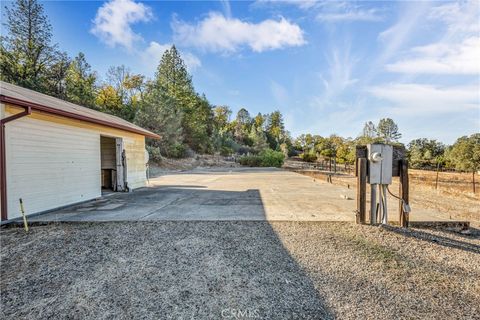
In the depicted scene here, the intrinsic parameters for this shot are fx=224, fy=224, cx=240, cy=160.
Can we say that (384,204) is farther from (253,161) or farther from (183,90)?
(183,90)

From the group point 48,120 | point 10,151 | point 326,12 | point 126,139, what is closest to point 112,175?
point 126,139

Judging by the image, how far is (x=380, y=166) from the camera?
3.81 metres

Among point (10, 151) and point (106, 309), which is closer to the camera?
point (106, 309)

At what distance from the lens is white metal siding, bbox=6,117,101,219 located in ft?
14.6

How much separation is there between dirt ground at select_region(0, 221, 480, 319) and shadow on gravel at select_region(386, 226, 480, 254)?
18mm

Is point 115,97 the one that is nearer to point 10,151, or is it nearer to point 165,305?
point 10,151

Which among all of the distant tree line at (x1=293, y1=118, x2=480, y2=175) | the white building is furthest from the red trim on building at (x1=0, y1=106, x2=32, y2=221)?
the distant tree line at (x1=293, y1=118, x2=480, y2=175)

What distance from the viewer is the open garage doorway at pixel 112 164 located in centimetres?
812

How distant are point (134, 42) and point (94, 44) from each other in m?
2.85

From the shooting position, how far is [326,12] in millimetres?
8281

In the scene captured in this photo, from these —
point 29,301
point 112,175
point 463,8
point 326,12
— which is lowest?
point 29,301

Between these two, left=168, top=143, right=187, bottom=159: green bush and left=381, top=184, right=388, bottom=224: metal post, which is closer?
left=381, top=184, right=388, bottom=224: metal post

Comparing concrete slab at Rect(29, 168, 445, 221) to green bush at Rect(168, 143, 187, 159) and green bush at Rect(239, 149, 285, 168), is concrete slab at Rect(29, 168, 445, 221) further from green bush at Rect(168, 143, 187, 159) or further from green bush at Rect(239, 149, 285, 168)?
green bush at Rect(239, 149, 285, 168)

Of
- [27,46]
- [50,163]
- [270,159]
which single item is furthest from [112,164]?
[27,46]
